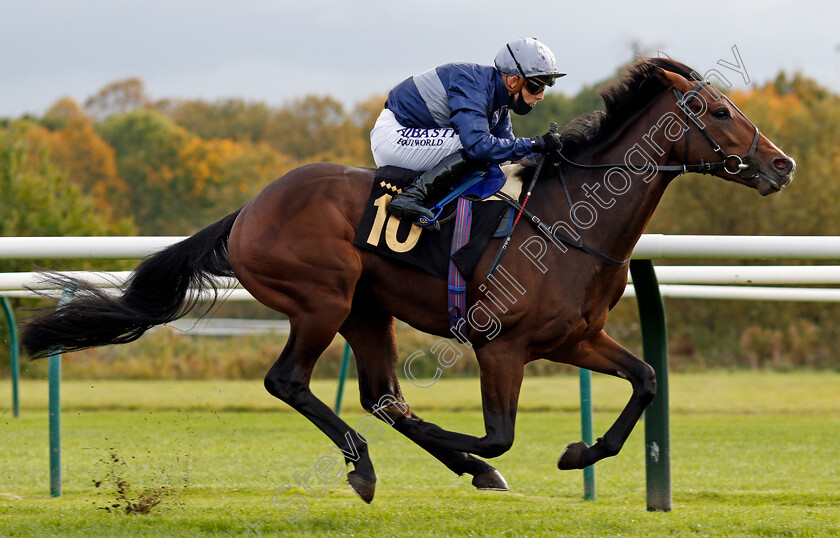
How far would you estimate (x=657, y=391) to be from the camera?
4508mm

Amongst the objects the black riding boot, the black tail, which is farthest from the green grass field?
the black riding boot

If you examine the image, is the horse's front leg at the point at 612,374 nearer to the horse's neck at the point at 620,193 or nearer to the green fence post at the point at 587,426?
the horse's neck at the point at 620,193

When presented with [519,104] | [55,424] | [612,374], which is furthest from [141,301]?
[612,374]

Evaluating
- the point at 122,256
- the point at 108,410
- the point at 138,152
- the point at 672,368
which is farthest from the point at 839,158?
the point at 138,152

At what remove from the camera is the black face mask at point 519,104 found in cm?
443

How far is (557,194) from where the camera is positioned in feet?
14.2

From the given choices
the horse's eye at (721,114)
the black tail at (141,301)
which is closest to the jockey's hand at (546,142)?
the horse's eye at (721,114)

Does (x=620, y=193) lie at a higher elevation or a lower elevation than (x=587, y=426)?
higher

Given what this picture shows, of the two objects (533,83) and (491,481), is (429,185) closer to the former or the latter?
Result: (533,83)

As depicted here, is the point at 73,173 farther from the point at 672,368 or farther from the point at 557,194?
the point at 557,194

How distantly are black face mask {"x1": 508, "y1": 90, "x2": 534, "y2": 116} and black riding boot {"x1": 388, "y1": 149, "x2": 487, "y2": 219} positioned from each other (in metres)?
0.35

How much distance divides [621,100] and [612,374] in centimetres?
122

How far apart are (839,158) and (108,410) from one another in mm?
20491

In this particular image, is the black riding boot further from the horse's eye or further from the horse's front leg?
the horse's eye
